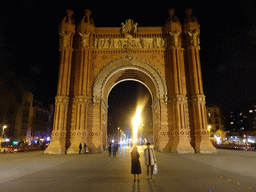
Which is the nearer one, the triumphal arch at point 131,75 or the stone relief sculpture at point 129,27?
the triumphal arch at point 131,75

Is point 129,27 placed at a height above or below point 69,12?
below

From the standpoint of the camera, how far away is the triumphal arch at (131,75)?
20.7 m

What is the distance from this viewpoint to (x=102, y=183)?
6.57 metres

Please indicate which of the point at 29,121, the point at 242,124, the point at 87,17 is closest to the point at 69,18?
the point at 87,17

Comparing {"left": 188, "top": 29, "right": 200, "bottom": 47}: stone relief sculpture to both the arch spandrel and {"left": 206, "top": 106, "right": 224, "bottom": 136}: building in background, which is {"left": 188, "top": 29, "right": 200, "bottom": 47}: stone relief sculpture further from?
{"left": 206, "top": 106, "right": 224, "bottom": 136}: building in background

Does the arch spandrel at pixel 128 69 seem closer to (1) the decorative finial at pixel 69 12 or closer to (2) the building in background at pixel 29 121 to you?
(1) the decorative finial at pixel 69 12

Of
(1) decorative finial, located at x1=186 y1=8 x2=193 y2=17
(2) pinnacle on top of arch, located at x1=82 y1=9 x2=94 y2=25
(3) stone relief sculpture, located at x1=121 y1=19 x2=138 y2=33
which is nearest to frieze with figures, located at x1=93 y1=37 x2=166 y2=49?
(3) stone relief sculpture, located at x1=121 y1=19 x2=138 y2=33

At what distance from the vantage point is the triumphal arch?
20.7 meters

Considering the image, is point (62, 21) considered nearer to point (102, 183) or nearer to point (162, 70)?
point (162, 70)

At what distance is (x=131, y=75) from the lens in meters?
26.7

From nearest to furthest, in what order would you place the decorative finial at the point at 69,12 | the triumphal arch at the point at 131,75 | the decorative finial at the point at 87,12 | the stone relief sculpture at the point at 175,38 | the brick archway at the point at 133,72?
the triumphal arch at the point at 131,75, the brick archway at the point at 133,72, the stone relief sculpture at the point at 175,38, the decorative finial at the point at 69,12, the decorative finial at the point at 87,12

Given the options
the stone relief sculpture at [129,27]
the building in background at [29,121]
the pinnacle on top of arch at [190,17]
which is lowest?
the building in background at [29,121]

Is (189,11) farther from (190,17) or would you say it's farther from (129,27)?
(129,27)

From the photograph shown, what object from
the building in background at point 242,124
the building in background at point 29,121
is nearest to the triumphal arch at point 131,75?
the building in background at point 29,121
